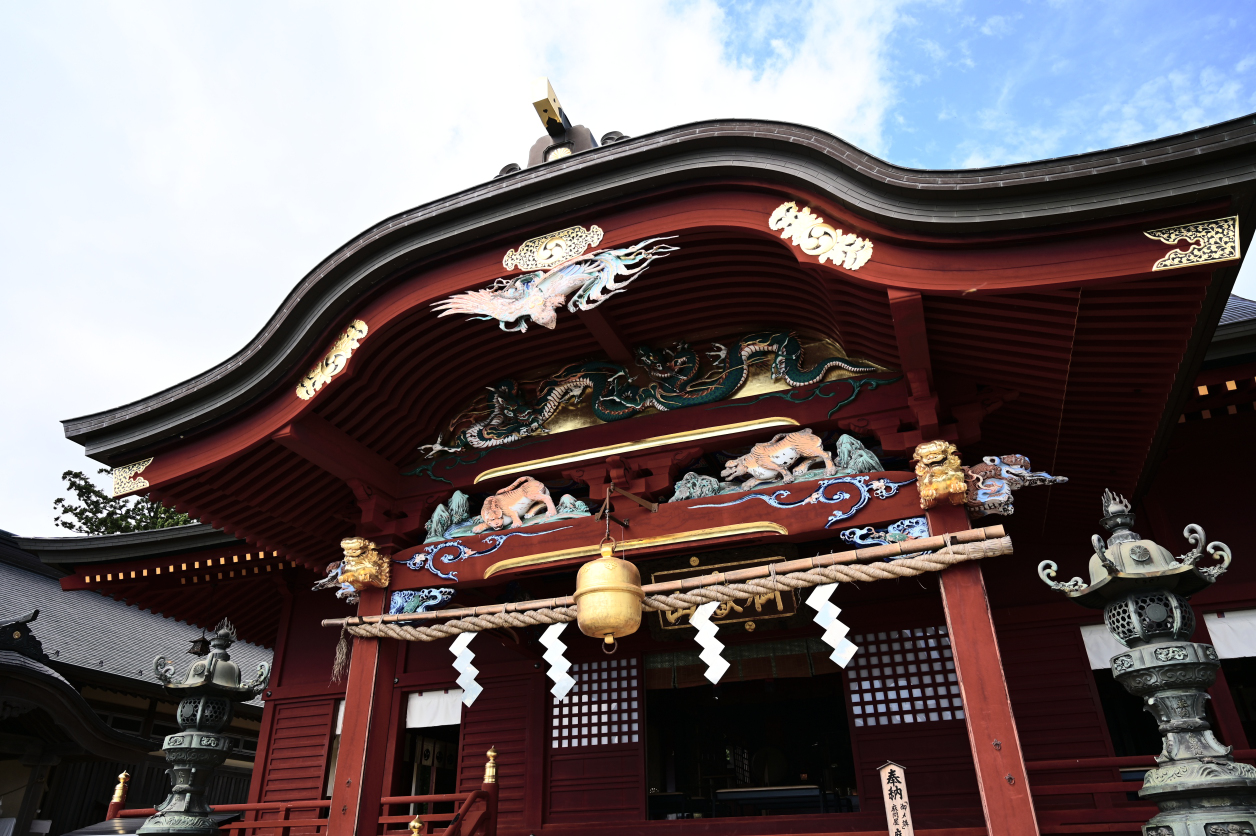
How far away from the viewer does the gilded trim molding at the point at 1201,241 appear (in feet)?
14.2

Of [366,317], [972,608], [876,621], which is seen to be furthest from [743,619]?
[366,317]

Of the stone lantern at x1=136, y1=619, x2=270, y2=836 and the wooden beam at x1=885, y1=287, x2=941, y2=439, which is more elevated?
the wooden beam at x1=885, y1=287, x2=941, y2=439

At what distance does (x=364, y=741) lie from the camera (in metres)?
6.42

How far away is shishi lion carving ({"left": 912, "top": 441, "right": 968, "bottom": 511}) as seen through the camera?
5531 millimetres

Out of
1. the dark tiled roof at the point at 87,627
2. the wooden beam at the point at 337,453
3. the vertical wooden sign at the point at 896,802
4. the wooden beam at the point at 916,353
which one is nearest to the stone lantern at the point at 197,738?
the wooden beam at the point at 337,453

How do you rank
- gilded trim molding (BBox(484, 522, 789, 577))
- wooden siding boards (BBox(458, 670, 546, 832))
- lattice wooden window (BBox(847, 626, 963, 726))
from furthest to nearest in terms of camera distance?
wooden siding boards (BBox(458, 670, 546, 832)), lattice wooden window (BBox(847, 626, 963, 726)), gilded trim molding (BBox(484, 522, 789, 577))

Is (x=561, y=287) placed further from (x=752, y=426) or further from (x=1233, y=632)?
(x=1233, y=632)

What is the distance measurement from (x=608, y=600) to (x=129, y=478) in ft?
15.6

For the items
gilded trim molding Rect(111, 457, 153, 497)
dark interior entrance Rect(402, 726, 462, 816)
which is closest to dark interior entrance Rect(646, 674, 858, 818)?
dark interior entrance Rect(402, 726, 462, 816)

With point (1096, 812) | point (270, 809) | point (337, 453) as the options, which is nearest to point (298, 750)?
point (270, 809)

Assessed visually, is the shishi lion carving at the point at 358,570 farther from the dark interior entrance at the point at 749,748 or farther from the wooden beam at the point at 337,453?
the dark interior entrance at the point at 749,748

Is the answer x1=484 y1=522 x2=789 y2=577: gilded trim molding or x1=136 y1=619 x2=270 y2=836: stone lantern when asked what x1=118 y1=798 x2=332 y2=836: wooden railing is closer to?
x1=136 y1=619 x2=270 y2=836: stone lantern

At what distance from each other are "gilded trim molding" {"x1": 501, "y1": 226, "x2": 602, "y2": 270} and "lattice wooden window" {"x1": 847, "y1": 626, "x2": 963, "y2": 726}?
477cm

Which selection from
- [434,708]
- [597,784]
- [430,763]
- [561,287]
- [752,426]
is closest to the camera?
[561,287]
